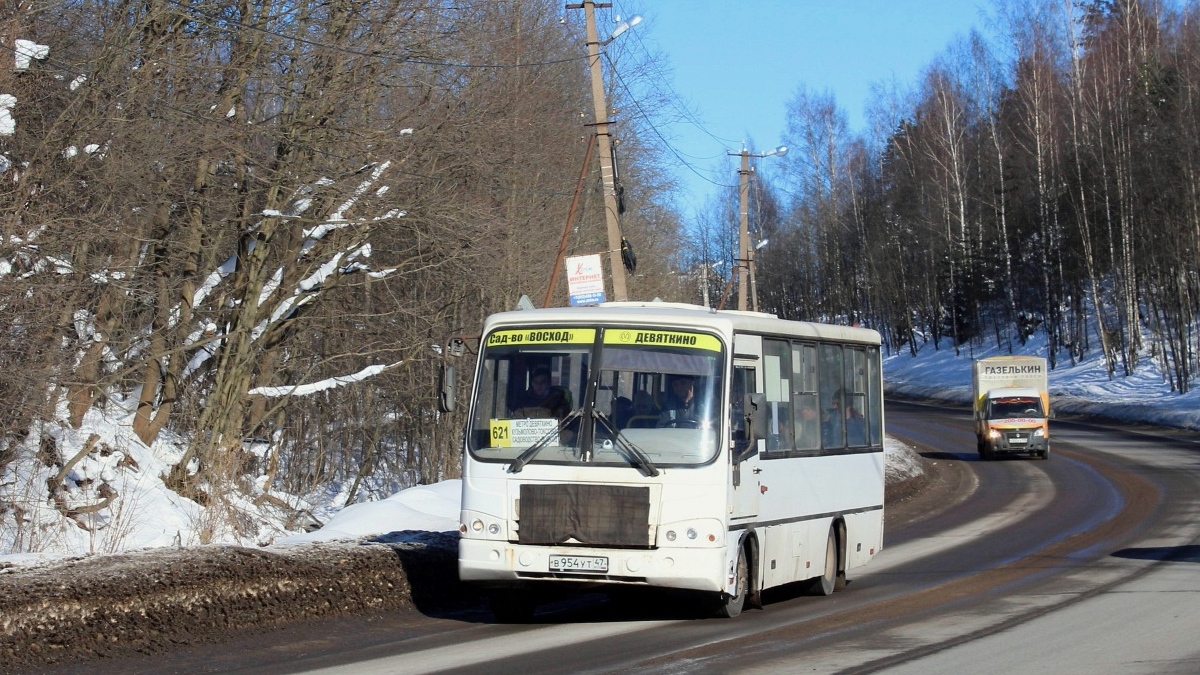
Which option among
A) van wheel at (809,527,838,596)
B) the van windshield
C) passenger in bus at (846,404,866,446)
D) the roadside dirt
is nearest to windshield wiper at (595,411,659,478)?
the roadside dirt

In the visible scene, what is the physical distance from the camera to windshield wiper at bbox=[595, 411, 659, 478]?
36.0 ft

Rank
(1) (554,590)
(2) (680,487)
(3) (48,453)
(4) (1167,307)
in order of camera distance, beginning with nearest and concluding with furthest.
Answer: (2) (680,487) → (1) (554,590) → (3) (48,453) → (4) (1167,307)

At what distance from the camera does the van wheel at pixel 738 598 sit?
37.8 feet

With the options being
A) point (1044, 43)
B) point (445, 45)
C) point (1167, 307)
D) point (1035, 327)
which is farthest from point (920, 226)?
point (445, 45)

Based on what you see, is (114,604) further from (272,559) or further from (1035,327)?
(1035,327)

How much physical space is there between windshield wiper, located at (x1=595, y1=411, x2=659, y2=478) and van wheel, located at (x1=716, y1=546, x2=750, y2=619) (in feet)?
4.02

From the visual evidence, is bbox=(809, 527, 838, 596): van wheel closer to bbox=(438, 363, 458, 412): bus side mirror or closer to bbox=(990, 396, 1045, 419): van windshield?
bbox=(438, 363, 458, 412): bus side mirror

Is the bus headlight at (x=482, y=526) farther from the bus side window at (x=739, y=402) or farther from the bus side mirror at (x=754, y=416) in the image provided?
the bus side mirror at (x=754, y=416)

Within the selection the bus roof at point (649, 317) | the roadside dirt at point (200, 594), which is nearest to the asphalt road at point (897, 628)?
the roadside dirt at point (200, 594)

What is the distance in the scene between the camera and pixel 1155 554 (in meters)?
17.0

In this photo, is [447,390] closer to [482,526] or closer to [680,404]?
A: [482,526]

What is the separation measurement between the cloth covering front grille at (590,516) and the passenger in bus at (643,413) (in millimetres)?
594

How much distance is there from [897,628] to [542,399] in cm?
349

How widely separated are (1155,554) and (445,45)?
43.0 ft
